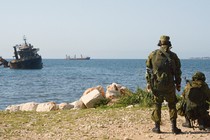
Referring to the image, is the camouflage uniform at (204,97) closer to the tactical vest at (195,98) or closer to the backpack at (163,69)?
the tactical vest at (195,98)

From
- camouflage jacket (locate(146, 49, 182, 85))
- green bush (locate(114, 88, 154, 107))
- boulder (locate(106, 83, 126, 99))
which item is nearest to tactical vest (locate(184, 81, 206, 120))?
camouflage jacket (locate(146, 49, 182, 85))

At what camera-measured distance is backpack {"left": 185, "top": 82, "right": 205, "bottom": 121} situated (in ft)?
26.8

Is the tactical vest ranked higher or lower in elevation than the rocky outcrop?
higher

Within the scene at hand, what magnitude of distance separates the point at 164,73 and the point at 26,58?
74.3m

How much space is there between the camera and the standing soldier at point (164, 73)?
301 inches

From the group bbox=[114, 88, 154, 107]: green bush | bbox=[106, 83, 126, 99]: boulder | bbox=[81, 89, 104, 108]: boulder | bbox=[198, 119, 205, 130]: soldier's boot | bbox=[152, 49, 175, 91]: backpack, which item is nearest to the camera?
bbox=[152, 49, 175, 91]: backpack

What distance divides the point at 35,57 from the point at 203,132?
247 ft

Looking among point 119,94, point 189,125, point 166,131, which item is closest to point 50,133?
point 166,131

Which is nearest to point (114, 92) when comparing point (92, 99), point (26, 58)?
point (92, 99)

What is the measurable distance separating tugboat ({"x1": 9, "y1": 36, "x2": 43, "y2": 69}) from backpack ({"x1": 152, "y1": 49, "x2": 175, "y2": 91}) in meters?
72.3

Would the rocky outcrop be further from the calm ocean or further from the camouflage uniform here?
the calm ocean

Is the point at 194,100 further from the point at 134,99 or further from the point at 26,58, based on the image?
the point at 26,58

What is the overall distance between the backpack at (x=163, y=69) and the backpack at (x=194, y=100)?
2.62 ft

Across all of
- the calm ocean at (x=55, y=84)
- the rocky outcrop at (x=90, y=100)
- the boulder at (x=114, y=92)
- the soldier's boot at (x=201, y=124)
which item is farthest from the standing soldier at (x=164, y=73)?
the calm ocean at (x=55, y=84)
